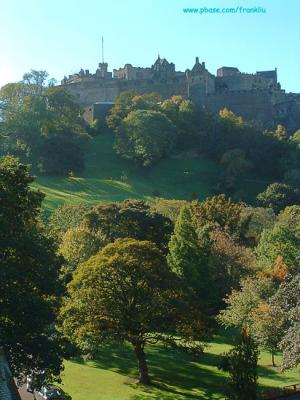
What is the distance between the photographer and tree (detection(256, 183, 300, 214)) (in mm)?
65562

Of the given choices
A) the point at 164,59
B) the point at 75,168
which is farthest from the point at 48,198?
the point at 164,59

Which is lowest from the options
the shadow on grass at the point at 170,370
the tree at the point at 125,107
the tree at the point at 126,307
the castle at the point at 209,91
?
the shadow on grass at the point at 170,370

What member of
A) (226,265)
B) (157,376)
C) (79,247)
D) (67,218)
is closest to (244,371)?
(157,376)

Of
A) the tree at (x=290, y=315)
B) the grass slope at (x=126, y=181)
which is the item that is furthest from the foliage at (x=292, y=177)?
the tree at (x=290, y=315)

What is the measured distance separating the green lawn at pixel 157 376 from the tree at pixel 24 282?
5.86m

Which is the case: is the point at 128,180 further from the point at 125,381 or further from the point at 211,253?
the point at 125,381

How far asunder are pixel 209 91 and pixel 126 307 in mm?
80492

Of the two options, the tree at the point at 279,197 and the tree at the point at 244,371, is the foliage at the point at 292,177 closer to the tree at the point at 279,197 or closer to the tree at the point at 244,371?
the tree at the point at 279,197

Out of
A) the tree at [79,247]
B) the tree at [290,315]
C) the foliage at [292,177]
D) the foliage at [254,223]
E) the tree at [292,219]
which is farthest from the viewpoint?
the foliage at [292,177]

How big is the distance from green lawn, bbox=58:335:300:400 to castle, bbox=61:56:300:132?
7021 centimetres

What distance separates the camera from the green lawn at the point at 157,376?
2595 centimetres

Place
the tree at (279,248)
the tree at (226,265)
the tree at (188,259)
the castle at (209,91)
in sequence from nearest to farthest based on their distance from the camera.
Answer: the tree at (188,259)
the tree at (226,265)
the tree at (279,248)
the castle at (209,91)

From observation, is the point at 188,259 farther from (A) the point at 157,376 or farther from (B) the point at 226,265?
(A) the point at 157,376

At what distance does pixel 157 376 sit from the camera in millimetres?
28453
